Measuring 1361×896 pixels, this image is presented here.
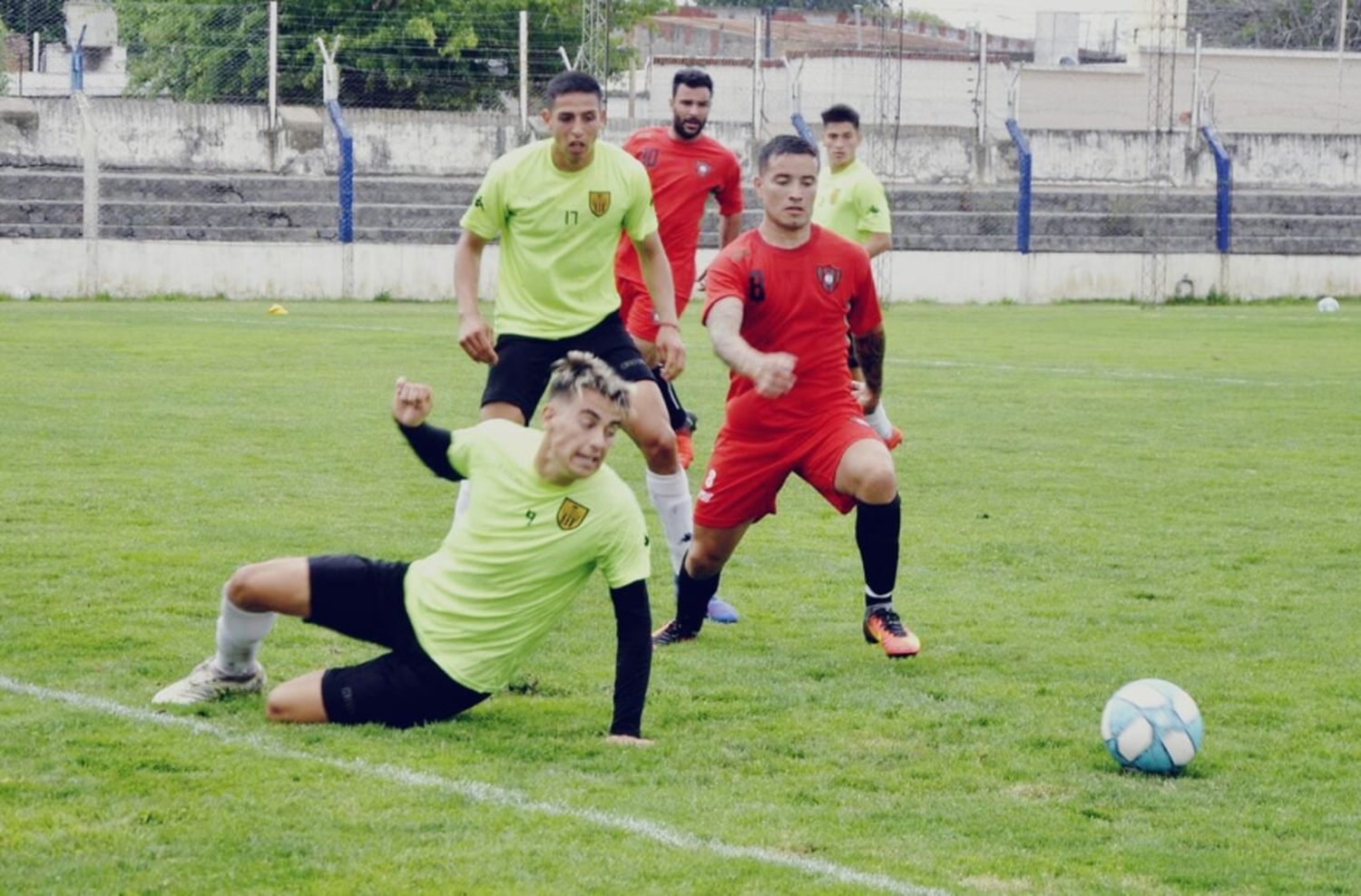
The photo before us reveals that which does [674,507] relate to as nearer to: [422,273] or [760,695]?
[760,695]

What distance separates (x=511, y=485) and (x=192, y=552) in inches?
132

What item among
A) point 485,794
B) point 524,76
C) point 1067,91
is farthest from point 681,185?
point 1067,91

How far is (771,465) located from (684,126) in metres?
3.29

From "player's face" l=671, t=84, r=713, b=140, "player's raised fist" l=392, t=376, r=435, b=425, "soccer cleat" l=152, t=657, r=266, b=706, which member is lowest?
"soccer cleat" l=152, t=657, r=266, b=706

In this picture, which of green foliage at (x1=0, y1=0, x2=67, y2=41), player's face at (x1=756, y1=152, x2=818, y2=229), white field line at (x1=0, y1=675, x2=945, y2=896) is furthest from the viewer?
green foliage at (x1=0, y1=0, x2=67, y2=41)

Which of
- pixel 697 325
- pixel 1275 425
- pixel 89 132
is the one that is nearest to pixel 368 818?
pixel 1275 425

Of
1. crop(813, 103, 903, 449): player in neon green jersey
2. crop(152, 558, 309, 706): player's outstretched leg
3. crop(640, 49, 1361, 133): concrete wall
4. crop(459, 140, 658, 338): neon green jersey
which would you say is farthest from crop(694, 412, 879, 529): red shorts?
crop(640, 49, 1361, 133): concrete wall

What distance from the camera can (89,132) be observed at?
2897cm

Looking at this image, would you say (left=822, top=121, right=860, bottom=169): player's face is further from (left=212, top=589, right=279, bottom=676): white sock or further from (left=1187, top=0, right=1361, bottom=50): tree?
(left=1187, top=0, right=1361, bottom=50): tree

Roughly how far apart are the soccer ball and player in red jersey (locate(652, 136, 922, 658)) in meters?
1.42

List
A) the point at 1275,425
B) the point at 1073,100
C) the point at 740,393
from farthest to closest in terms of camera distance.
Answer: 1. the point at 1073,100
2. the point at 1275,425
3. the point at 740,393

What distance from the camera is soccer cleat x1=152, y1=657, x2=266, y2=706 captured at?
19.9ft

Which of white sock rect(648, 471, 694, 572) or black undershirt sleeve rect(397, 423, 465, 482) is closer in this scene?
black undershirt sleeve rect(397, 423, 465, 482)

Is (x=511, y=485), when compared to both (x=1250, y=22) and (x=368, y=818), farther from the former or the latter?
(x=1250, y=22)
